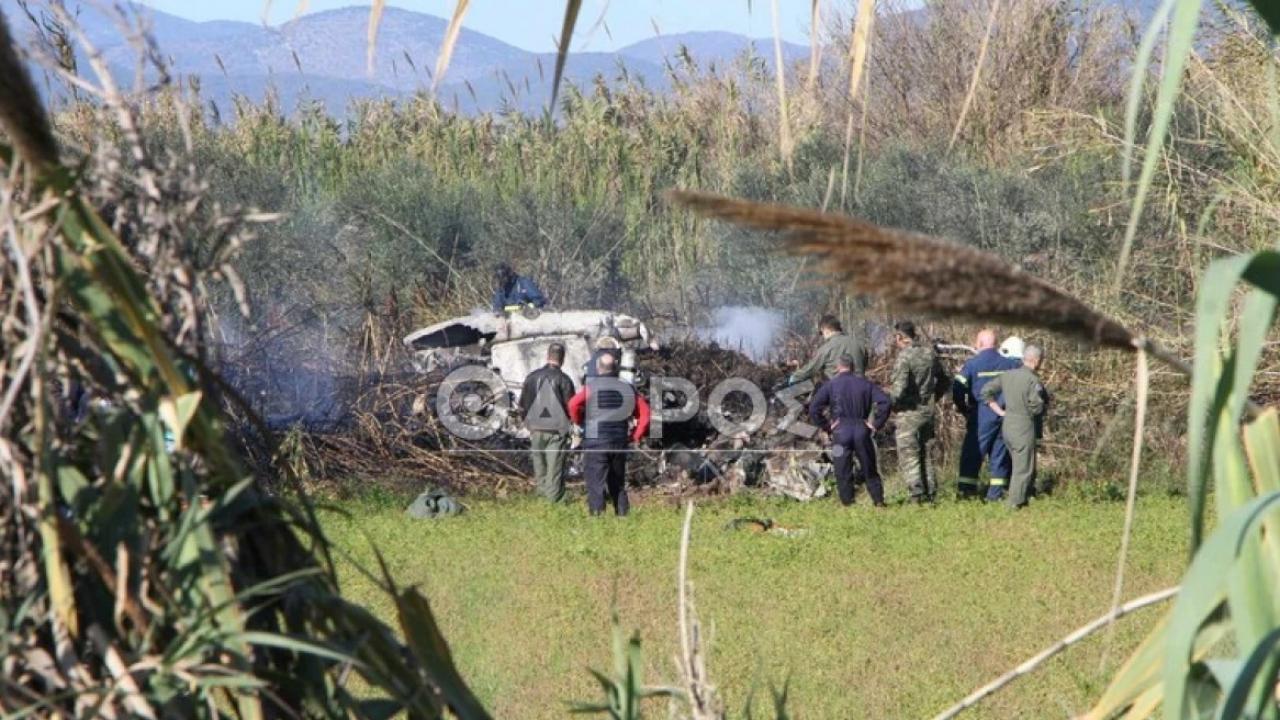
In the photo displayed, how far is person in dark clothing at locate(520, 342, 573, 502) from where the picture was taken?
15.3 m

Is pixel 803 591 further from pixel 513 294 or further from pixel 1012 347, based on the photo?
pixel 513 294

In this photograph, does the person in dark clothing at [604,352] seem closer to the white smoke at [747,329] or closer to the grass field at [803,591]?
the grass field at [803,591]

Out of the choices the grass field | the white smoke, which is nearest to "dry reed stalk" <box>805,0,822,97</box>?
the grass field

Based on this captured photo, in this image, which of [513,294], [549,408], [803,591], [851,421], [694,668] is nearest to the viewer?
[694,668]

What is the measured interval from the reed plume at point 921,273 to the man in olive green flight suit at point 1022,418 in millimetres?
14121

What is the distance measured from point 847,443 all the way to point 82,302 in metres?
14.0

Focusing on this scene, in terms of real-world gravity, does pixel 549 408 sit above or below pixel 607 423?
above

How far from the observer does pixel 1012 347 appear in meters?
16.2

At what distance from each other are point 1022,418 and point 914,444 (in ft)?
3.84

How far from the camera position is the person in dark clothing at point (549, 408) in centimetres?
1530

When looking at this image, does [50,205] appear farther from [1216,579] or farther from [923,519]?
[923,519]

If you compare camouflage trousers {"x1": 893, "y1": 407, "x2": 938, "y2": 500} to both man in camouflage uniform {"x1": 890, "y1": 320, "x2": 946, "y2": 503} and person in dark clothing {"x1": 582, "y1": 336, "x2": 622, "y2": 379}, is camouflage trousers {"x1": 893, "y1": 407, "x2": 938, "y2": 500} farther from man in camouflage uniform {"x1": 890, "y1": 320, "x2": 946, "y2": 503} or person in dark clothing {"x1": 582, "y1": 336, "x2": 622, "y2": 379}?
person in dark clothing {"x1": 582, "y1": 336, "x2": 622, "y2": 379}

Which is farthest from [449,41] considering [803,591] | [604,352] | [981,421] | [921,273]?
[981,421]

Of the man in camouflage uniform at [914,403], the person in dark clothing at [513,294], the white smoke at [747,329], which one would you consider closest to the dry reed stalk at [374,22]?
the man in camouflage uniform at [914,403]
